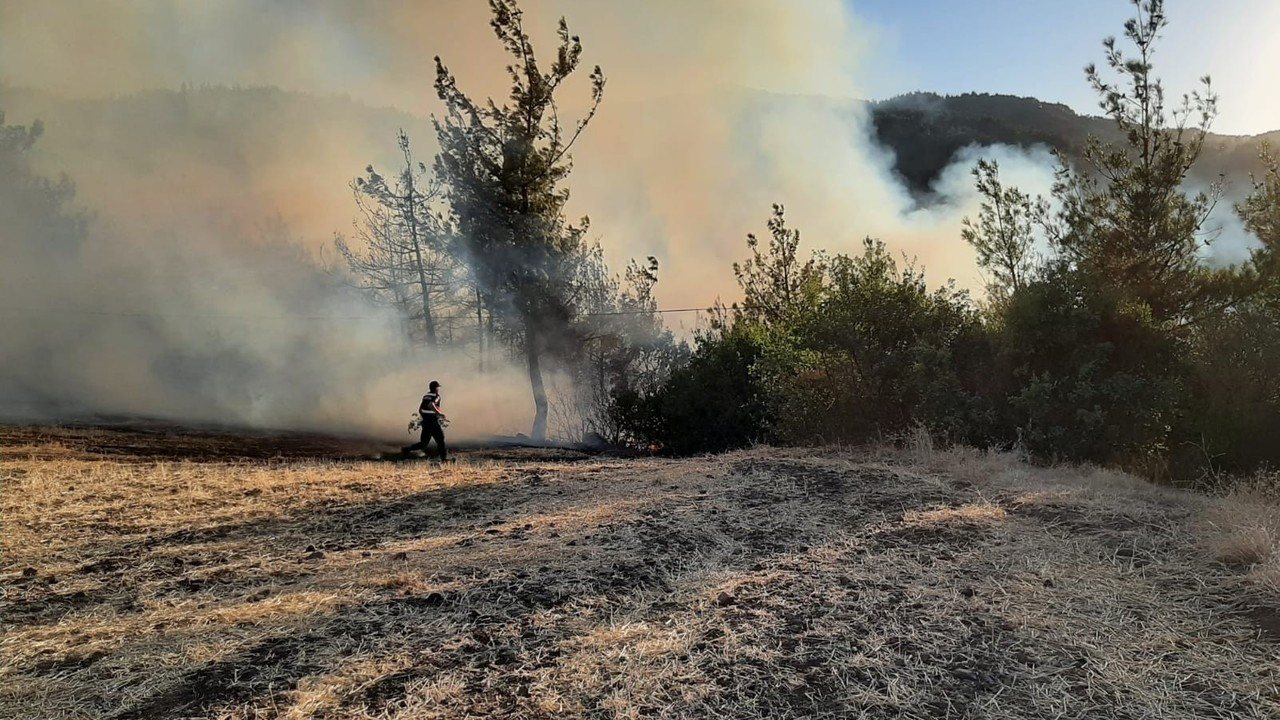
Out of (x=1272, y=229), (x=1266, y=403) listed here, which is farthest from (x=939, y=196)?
(x=1266, y=403)

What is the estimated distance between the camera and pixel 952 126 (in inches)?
1884

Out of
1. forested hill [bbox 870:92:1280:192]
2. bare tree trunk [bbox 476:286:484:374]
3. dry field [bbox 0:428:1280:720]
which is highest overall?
forested hill [bbox 870:92:1280:192]

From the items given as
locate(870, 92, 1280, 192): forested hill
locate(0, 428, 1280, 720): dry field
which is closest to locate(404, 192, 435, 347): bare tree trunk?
locate(0, 428, 1280, 720): dry field

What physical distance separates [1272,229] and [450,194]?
705 inches

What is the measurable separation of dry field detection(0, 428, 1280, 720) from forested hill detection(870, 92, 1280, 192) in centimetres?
3884

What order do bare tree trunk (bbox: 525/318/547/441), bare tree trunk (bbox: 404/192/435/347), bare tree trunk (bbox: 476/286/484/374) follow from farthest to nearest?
bare tree trunk (bbox: 404/192/435/347)
bare tree trunk (bbox: 476/286/484/374)
bare tree trunk (bbox: 525/318/547/441)

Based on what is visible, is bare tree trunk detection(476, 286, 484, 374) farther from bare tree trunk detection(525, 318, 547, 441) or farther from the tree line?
the tree line

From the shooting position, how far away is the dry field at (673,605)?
2.87 meters

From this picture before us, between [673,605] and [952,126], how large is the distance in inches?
2066

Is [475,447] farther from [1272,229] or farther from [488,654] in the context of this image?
[1272,229]

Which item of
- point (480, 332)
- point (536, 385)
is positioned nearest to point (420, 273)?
point (480, 332)

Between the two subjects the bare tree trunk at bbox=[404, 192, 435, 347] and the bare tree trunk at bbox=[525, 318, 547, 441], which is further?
the bare tree trunk at bbox=[404, 192, 435, 347]

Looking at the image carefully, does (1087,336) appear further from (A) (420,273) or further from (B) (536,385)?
(A) (420,273)

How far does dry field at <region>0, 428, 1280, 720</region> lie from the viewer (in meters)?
2.87
